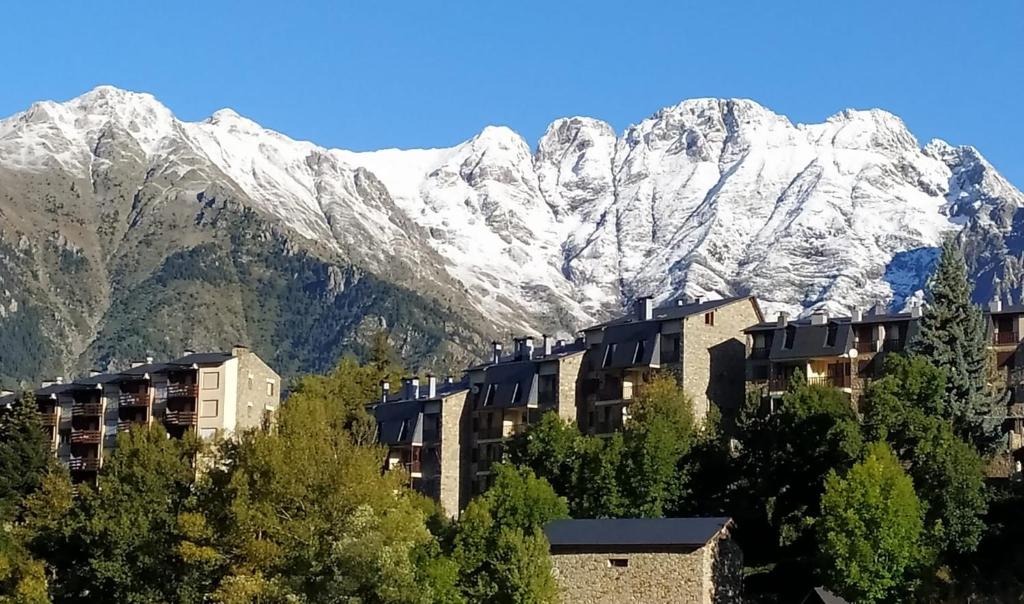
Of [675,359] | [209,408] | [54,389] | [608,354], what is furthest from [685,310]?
[54,389]

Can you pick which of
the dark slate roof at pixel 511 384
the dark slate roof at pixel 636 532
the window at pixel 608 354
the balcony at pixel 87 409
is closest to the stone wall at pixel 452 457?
the dark slate roof at pixel 511 384

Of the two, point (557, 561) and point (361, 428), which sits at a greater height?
point (361, 428)

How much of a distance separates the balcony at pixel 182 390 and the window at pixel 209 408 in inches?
43.9

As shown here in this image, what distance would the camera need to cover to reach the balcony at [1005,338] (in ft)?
370

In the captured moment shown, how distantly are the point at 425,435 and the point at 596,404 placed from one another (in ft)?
46.2

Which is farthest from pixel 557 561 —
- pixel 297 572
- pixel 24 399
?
pixel 24 399

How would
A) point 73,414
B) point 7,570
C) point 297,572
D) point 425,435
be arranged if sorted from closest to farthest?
point 297,572 → point 7,570 → point 425,435 → point 73,414

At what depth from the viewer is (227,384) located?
445 ft

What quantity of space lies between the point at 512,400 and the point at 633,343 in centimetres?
1015

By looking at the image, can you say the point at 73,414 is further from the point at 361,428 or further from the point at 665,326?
the point at 665,326

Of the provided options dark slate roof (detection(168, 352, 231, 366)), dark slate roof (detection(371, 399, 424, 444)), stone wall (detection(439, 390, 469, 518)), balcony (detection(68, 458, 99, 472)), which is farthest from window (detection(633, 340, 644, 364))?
balcony (detection(68, 458, 99, 472))

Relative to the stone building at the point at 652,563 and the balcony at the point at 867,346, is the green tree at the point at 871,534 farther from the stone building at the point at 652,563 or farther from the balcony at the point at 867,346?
the balcony at the point at 867,346

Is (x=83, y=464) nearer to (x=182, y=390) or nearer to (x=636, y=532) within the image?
(x=182, y=390)

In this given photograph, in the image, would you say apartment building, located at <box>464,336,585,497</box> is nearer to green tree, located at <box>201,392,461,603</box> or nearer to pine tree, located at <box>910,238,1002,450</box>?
pine tree, located at <box>910,238,1002,450</box>
